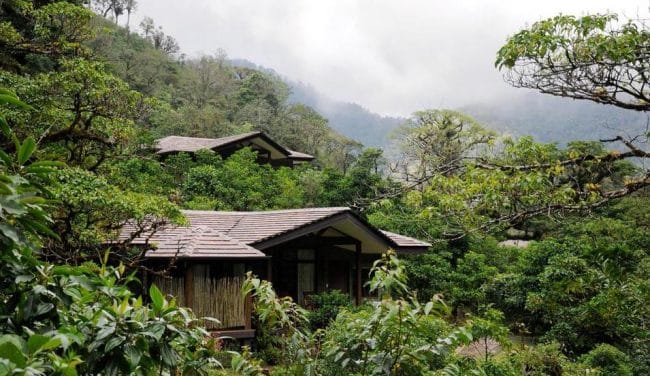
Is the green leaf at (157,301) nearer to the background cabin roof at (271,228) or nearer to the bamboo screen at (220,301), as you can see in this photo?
the background cabin roof at (271,228)

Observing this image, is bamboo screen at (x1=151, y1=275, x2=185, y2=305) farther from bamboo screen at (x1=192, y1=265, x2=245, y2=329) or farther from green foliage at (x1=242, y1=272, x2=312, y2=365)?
green foliage at (x1=242, y1=272, x2=312, y2=365)

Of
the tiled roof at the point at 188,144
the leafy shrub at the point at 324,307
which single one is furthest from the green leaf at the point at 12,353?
the tiled roof at the point at 188,144

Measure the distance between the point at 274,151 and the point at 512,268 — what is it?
17365 millimetres

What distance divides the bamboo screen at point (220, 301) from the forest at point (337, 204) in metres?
0.78

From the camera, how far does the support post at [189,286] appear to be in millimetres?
12359

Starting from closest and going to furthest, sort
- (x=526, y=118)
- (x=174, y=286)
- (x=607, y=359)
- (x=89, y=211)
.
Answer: (x=89, y=211), (x=607, y=359), (x=174, y=286), (x=526, y=118)

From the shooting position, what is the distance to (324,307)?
14336 mm

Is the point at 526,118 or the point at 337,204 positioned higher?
the point at 526,118

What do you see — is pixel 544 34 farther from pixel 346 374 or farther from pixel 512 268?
pixel 512 268

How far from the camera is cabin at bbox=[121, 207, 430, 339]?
1268 cm

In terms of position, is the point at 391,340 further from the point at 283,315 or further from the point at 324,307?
the point at 324,307

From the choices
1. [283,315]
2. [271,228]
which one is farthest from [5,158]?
[271,228]

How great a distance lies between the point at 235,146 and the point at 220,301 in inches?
687

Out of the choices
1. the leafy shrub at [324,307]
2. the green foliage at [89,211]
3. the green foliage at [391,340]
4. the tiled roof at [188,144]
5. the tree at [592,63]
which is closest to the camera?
the green foliage at [391,340]
